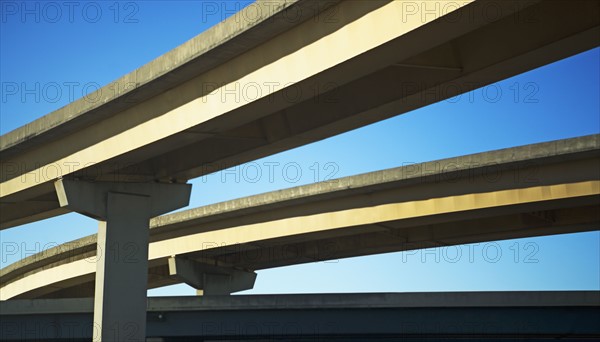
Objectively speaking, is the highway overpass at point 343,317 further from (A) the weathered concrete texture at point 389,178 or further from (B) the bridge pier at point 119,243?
(B) the bridge pier at point 119,243

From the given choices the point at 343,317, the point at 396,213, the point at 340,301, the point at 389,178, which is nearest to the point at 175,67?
the point at 389,178

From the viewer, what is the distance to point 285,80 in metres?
15.8

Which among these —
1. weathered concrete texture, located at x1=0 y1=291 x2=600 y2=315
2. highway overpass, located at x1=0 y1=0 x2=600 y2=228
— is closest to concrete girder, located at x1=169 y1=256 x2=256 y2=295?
weathered concrete texture, located at x1=0 y1=291 x2=600 y2=315

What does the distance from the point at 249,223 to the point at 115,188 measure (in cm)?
1125

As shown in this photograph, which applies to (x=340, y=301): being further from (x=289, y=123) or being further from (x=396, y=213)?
(x=289, y=123)

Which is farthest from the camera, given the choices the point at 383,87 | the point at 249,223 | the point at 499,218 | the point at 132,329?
the point at 249,223

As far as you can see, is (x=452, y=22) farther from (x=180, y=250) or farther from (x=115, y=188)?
(x=180, y=250)

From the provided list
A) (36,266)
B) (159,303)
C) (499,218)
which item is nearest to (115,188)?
(159,303)

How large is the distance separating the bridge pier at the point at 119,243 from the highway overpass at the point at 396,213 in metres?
7.99

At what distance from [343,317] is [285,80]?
46.5ft

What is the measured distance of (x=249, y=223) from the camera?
113ft

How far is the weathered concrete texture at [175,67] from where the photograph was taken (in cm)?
1521

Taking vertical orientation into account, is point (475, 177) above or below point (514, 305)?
above

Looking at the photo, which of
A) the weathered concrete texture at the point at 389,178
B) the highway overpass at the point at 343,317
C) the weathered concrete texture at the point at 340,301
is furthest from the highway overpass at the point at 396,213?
the highway overpass at the point at 343,317
